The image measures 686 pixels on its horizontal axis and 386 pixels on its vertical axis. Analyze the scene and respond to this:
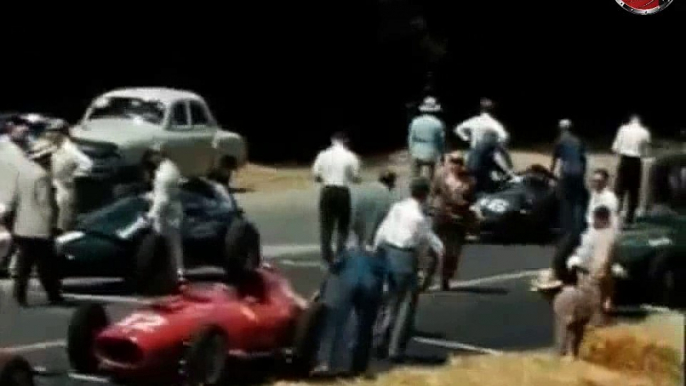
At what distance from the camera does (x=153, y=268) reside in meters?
18.4

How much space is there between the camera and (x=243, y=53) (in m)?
40.8

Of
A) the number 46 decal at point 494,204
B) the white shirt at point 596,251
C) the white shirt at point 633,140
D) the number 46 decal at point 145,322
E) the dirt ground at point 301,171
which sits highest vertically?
the white shirt at point 633,140

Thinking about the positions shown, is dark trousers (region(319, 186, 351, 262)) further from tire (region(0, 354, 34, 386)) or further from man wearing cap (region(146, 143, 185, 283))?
tire (region(0, 354, 34, 386))

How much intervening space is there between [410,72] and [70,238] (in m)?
24.0

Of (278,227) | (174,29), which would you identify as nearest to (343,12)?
(174,29)

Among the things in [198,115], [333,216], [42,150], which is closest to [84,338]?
[42,150]

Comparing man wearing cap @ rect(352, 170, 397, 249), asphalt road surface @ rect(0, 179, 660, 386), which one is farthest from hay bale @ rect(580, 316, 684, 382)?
man wearing cap @ rect(352, 170, 397, 249)

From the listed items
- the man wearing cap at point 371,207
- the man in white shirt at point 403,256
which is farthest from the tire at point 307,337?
the man wearing cap at point 371,207

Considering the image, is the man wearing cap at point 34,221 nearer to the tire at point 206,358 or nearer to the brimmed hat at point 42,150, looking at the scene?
the brimmed hat at point 42,150

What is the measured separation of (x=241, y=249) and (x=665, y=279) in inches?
210

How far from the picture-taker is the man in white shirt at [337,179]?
2030 cm

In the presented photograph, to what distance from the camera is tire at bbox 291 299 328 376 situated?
1413 cm

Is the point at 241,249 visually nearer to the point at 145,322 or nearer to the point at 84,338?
the point at 84,338

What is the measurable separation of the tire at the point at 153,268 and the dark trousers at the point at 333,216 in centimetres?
254
